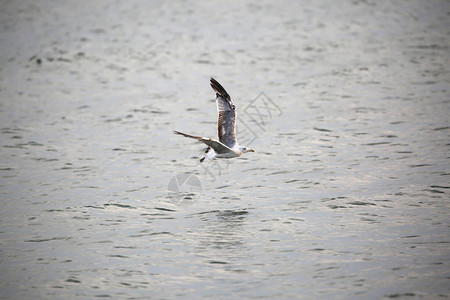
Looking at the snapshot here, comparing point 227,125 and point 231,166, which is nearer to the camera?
point 227,125

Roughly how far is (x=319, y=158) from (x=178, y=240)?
6898mm

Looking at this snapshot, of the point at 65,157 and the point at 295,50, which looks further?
the point at 295,50

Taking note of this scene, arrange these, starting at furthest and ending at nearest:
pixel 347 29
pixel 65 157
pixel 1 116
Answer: pixel 347 29 < pixel 1 116 < pixel 65 157

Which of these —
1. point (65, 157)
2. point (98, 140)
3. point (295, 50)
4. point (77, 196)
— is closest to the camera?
point (77, 196)

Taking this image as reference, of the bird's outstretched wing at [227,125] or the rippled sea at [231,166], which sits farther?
the bird's outstretched wing at [227,125]

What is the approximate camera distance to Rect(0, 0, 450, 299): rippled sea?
13031mm

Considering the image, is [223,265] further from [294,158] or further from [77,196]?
[294,158]

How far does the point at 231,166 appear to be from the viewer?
770 inches

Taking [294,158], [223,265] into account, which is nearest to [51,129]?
[294,158]

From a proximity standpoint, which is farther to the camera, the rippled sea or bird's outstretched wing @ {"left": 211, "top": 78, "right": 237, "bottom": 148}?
bird's outstretched wing @ {"left": 211, "top": 78, "right": 237, "bottom": 148}

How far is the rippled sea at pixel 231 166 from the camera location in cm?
1303

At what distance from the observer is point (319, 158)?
19734 mm

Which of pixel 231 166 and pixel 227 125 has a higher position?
pixel 227 125

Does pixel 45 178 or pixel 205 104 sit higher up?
pixel 205 104
